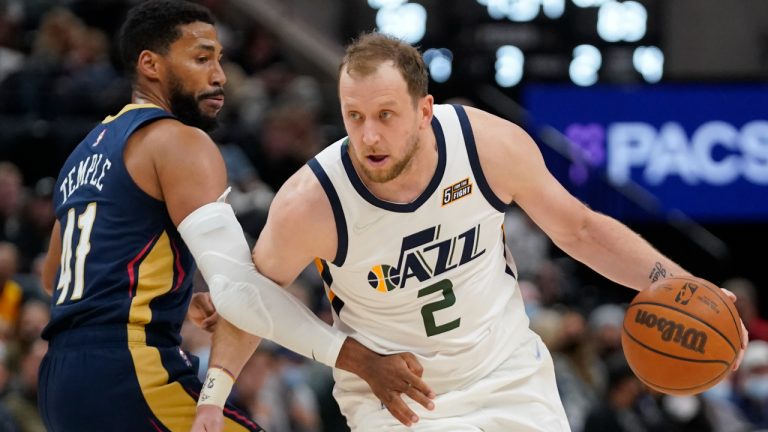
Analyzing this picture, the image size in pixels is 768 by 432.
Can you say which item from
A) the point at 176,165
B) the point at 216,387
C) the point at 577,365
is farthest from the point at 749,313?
the point at 176,165

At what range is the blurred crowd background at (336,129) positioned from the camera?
859 centimetres

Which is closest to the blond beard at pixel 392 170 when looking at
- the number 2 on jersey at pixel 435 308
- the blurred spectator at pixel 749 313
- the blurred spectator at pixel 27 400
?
the number 2 on jersey at pixel 435 308

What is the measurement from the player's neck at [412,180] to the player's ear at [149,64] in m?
0.86

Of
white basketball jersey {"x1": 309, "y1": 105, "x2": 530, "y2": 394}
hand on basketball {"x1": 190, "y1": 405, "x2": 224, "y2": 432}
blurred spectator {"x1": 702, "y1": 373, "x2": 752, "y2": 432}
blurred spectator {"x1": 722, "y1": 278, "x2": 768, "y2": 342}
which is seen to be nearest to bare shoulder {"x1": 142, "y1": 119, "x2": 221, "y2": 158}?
white basketball jersey {"x1": 309, "y1": 105, "x2": 530, "y2": 394}

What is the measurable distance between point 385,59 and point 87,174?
1105 mm

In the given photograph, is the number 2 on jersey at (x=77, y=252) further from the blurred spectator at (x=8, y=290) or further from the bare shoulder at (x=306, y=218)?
the blurred spectator at (x=8, y=290)

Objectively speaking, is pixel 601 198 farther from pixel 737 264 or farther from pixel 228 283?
pixel 228 283

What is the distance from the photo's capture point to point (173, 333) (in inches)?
166

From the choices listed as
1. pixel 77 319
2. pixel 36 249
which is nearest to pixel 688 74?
pixel 36 249

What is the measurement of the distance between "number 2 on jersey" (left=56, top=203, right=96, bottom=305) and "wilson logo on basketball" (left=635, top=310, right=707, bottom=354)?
1.99 m

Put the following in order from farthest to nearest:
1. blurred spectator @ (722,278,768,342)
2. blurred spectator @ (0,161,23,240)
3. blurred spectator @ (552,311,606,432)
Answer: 1. blurred spectator @ (722,278,768,342)
2. blurred spectator @ (552,311,606,432)
3. blurred spectator @ (0,161,23,240)

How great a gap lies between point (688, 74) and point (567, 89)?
1638mm

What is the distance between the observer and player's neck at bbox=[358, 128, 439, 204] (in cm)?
424

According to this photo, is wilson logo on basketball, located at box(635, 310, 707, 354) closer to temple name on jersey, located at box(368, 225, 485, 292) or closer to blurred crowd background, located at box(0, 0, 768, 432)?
temple name on jersey, located at box(368, 225, 485, 292)
